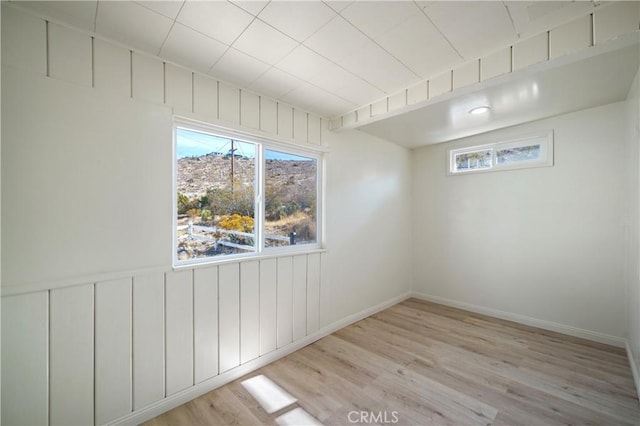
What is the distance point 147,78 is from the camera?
1853 mm

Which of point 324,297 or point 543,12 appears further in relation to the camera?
point 324,297

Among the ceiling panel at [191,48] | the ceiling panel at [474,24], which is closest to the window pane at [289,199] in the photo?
the ceiling panel at [191,48]

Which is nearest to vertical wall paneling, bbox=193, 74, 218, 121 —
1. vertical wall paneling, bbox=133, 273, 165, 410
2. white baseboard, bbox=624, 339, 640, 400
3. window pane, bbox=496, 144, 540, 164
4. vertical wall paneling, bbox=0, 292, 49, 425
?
vertical wall paneling, bbox=0, 292, 49, 425

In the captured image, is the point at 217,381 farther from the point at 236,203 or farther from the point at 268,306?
the point at 236,203

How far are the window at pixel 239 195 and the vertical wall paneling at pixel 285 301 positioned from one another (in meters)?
0.20

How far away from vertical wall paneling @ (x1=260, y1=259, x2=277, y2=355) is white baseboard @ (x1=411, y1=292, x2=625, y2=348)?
8.98ft

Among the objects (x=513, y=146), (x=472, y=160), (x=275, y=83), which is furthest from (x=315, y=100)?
(x=513, y=146)

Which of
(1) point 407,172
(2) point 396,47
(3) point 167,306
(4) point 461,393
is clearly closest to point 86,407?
(3) point 167,306

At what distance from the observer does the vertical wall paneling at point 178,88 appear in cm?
195

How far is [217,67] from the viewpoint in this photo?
2.02 meters

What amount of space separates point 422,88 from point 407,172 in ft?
7.15

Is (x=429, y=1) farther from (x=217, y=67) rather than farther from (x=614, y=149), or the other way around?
(x=614, y=149)

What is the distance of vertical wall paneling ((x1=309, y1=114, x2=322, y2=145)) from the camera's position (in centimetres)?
290

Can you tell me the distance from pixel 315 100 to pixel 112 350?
2476 mm
